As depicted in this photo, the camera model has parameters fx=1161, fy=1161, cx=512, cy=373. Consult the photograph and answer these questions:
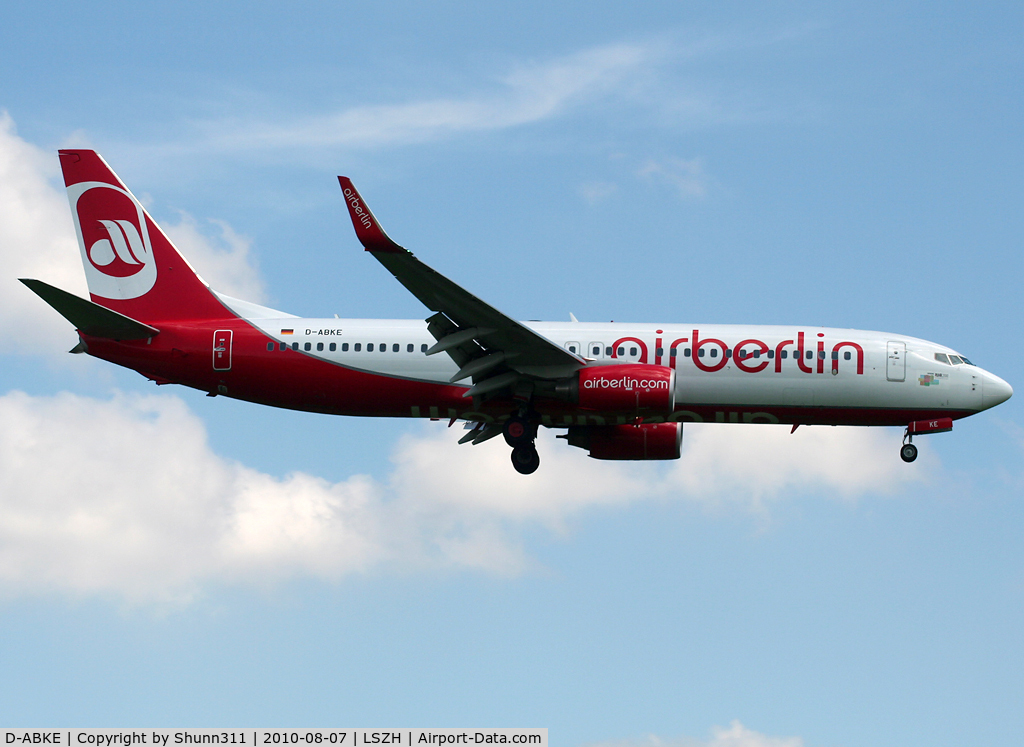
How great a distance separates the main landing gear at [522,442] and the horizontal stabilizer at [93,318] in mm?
10302

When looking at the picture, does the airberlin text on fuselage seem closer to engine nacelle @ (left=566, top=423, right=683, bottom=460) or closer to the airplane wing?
the airplane wing

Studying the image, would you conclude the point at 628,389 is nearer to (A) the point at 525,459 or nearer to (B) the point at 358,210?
(A) the point at 525,459

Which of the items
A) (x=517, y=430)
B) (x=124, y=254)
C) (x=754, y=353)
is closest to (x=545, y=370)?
(x=517, y=430)

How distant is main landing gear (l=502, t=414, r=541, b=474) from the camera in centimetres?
3177

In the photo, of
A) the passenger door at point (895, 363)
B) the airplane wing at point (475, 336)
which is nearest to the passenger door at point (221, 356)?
the airplane wing at point (475, 336)

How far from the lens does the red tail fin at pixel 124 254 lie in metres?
34.1

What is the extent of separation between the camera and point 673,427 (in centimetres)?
3366

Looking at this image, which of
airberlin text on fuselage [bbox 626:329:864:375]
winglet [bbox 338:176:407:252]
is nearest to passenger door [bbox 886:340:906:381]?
airberlin text on fuselage [bbox 626:329:864:375]

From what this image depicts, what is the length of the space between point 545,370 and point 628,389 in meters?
2.44

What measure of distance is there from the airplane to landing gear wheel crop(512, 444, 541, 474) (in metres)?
0.04

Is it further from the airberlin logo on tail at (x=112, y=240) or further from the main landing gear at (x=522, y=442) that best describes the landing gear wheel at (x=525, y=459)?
the airberlin logo on tail at (x=112, y=240)

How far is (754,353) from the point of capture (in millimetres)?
31203

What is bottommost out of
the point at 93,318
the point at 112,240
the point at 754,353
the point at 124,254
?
the point at 754,353

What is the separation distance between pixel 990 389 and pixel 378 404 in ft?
54.7
